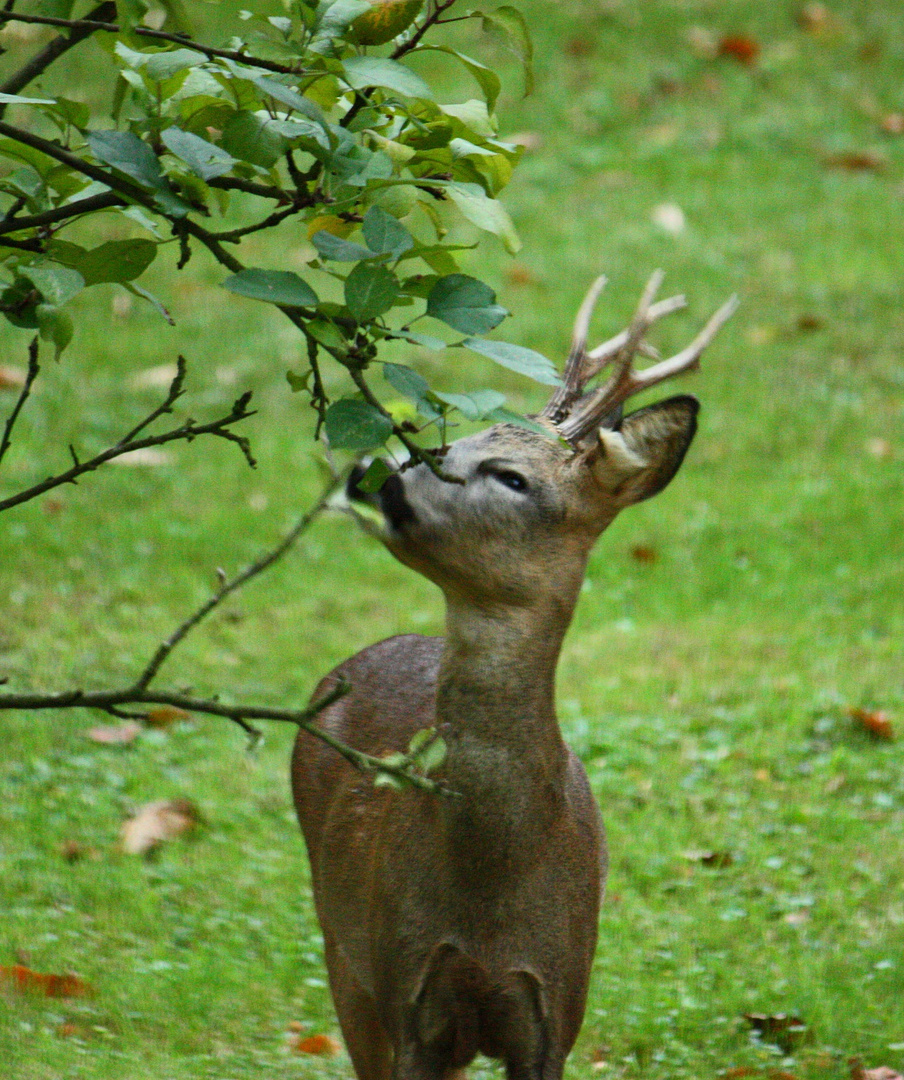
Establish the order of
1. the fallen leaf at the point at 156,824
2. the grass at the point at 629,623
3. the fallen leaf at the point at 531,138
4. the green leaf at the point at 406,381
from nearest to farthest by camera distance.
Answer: the green leaf at the point at 406,381
the grass at the point at 629,623
the fallen leaf at the point at 156,824
the fallen leaf at the point at 531,138

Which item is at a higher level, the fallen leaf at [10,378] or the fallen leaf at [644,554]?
the fallen leaf at [644,554]

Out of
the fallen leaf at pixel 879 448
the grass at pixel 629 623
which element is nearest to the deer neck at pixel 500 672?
the grass at pixel 629 623

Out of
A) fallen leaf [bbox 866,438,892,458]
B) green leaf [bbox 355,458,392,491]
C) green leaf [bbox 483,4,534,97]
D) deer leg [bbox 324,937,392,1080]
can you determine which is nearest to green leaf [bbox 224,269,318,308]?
green leaf [bbox 355,458,392,491]

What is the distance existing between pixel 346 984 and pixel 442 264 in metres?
1.89

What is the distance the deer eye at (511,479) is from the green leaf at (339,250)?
856 millimetres

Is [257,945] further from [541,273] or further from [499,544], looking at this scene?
[541,273]

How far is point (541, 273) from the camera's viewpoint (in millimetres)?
9891

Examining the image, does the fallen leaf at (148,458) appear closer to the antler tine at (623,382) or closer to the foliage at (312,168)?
the antler tine at (623,382)

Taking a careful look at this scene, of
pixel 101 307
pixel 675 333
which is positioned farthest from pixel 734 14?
pixel 101 307

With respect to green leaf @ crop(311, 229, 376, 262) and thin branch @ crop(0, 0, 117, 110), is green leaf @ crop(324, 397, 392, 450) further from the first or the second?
thin branch @ crop(0, 0, 117, 110)

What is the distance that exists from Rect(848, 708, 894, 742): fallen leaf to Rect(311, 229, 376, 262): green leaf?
4.10 m

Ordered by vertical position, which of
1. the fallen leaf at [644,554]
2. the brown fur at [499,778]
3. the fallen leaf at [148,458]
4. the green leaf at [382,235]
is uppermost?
Answer: the green leaf at [382,235]

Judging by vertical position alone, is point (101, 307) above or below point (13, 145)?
below

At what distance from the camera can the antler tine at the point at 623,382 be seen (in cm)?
298
